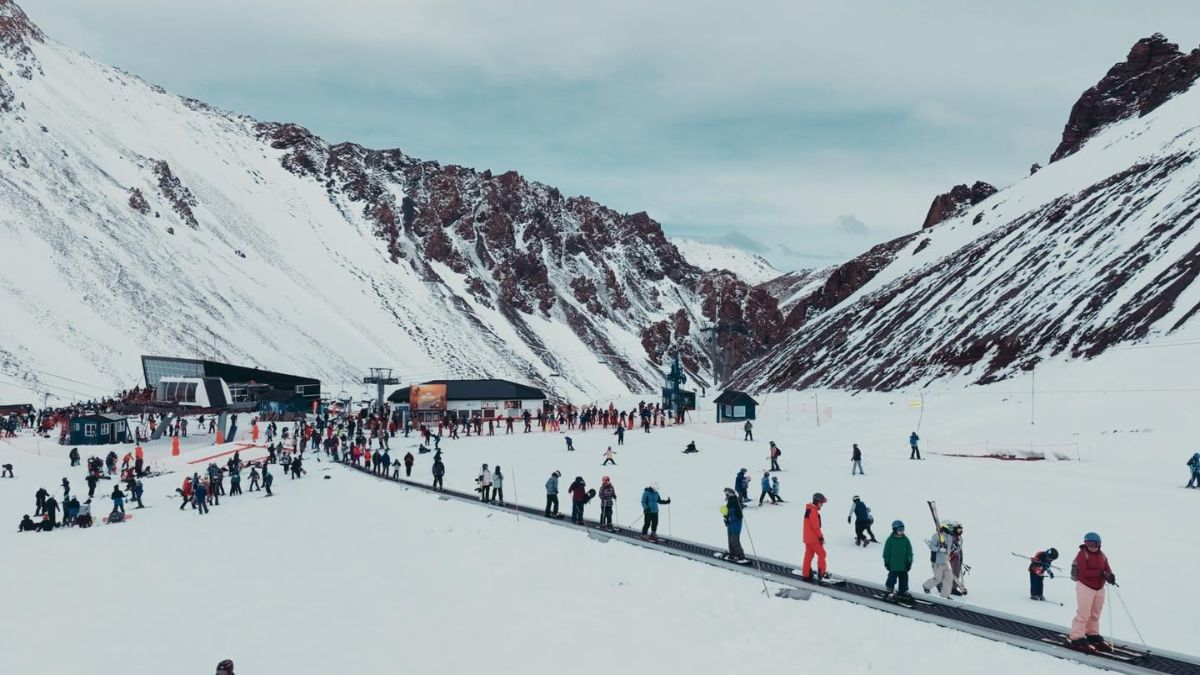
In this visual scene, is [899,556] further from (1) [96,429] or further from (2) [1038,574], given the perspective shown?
(1) [96,429]

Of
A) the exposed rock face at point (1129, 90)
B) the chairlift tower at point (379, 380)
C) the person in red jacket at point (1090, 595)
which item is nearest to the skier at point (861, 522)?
the person in red jacket at point (1090, 595)

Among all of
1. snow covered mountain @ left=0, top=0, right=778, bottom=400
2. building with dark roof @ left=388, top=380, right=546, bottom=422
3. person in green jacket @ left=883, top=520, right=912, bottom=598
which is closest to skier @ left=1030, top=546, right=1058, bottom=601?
person in green jacket @ left=883, top=520, right=912, bottom=598

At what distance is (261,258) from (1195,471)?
370 ft

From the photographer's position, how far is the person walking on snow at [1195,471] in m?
25.6

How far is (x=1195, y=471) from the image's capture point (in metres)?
25.8

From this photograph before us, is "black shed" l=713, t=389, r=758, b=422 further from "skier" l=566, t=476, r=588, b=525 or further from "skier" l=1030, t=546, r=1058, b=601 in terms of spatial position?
"skier" l=1030, t=546, r=1058, b=601

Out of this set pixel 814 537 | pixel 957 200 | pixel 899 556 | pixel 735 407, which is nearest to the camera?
pixel 899 556

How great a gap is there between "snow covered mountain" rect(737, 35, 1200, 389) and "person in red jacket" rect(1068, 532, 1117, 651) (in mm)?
39264

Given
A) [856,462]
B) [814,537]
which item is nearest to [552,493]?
[814,537]

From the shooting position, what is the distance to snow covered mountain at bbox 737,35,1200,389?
52.1 m

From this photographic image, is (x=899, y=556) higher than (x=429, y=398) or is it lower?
lower

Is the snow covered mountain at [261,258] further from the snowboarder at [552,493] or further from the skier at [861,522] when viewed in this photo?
the skier at [861,522]

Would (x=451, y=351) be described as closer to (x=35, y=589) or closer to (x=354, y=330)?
(x=354, y=330)

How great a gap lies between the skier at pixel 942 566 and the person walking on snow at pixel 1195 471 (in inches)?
651
